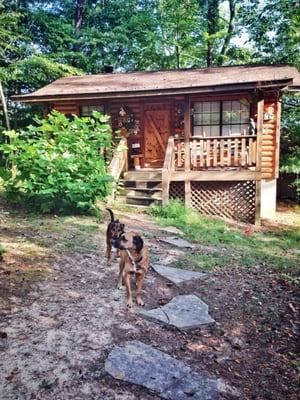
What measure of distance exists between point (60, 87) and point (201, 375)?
12187 millimetres

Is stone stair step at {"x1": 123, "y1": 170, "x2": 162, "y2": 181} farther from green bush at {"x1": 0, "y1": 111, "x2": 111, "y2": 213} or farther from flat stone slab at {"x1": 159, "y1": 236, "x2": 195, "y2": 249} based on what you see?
flat stone slab at {"x1": 159, "y1": 236, "x2": 195, "y2": 249}

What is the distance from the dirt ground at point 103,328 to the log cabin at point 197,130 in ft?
17.8

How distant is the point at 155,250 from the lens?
6434 millimetres

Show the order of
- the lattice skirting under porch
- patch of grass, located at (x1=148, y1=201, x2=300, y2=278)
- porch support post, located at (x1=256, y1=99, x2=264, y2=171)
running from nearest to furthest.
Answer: patch of grass, located at (x1=148, y1=201, x2=300, y2=278), porch support post, located at (x1=256, y1=99, x2=264, y2=171), the lattice skirting under porch

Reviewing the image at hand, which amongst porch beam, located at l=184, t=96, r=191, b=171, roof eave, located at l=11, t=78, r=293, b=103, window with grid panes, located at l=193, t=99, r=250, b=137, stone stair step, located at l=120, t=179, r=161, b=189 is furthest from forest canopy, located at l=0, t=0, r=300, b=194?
porch beam, located at l=184, t=96, r=191, b=171

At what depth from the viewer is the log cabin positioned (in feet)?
35.3

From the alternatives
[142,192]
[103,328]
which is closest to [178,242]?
[103,328]

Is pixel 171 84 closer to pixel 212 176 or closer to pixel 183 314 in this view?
pixel 212 176

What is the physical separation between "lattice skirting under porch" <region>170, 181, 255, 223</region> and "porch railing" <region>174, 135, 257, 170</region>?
757 millimetres

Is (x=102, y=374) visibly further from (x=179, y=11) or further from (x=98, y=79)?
(x=179, y=11)

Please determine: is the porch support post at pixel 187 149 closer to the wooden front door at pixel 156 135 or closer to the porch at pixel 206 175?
the porch at pixel 206 175

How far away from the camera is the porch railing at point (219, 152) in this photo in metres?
10.7

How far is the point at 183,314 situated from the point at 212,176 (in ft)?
24.4

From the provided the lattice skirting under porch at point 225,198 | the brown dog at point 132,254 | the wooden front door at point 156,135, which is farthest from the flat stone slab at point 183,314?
the wooden front door at point 156,135
